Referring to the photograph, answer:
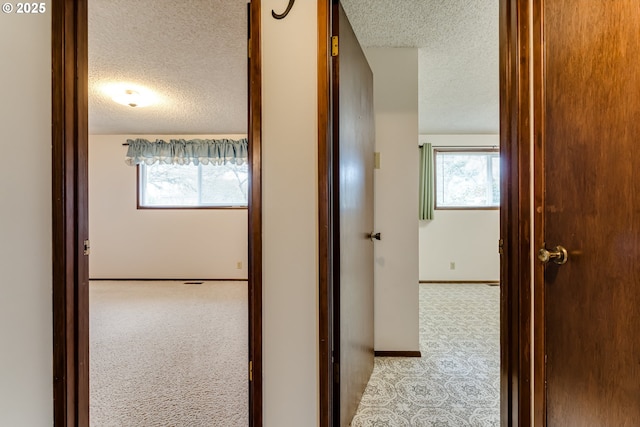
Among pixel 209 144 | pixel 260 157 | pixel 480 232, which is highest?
pixel 209 144

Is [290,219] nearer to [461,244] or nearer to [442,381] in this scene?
[442,381]

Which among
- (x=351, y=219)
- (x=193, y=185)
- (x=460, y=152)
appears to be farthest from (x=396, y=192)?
(x=193, y=185)

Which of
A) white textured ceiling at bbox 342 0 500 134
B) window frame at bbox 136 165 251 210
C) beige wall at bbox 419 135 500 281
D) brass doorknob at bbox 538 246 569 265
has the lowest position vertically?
beige wall at bbox 419 135 500 281

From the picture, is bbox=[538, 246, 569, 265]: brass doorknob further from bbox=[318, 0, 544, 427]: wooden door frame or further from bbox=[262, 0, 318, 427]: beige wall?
bbox=[262, 0, 318, 427]: beige wall

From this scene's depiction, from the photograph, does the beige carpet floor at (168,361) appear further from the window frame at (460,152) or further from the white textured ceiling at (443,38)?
the window frame at (460,152)

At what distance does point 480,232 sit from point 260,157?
4391 mm

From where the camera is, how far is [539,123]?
1.04 metres

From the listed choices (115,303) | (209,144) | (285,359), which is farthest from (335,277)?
(209,144)

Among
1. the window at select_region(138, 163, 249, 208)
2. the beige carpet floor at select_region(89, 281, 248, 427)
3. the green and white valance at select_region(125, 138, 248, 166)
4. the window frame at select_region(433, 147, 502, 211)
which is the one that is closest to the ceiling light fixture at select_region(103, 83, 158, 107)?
the green and white valance at select_region(125, 138, 248, 166)

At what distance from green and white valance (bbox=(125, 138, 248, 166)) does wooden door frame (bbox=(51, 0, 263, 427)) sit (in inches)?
138

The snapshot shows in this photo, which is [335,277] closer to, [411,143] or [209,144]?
[411,143]

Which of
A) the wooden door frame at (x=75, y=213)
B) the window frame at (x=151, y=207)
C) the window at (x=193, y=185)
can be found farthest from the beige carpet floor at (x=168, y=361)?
the window at (x=193, y=185)

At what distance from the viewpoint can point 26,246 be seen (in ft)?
3.69

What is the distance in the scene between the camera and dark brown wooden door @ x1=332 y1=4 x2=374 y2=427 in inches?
51.0
